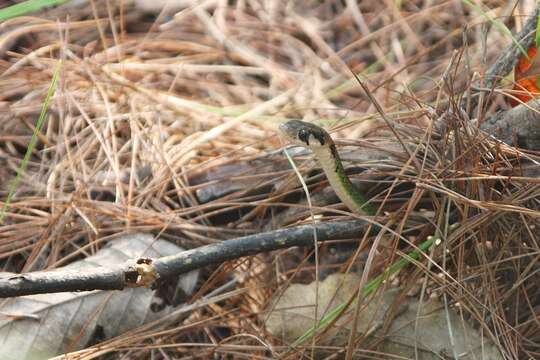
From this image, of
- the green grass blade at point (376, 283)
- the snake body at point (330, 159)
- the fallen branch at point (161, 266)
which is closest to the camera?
the fallen branch at point (161, 266)

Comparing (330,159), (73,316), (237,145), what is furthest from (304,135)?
(73,316)

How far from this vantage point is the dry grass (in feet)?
7.23

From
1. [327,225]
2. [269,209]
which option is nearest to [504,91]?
[327,225]

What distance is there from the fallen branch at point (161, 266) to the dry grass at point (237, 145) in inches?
6.8

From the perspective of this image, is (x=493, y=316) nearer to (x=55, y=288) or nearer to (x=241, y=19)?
(x=55, y=288)

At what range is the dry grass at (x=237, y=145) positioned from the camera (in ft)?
7.23

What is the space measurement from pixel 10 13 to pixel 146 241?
0.85 m

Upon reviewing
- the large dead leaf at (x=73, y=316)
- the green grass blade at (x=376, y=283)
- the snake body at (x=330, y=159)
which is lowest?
the green grass blade at (x=376, y=283)

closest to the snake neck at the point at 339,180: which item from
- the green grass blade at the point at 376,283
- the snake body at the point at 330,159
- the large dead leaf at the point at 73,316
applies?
the snake body at the point at 330,159

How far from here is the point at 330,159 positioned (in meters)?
2.29

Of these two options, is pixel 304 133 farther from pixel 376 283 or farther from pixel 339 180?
pixel 376 283

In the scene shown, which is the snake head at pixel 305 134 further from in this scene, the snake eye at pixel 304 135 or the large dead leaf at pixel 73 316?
the large dead leaf at pixel 73 316

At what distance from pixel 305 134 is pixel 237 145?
77 cm

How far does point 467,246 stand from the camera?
229 centimetres
